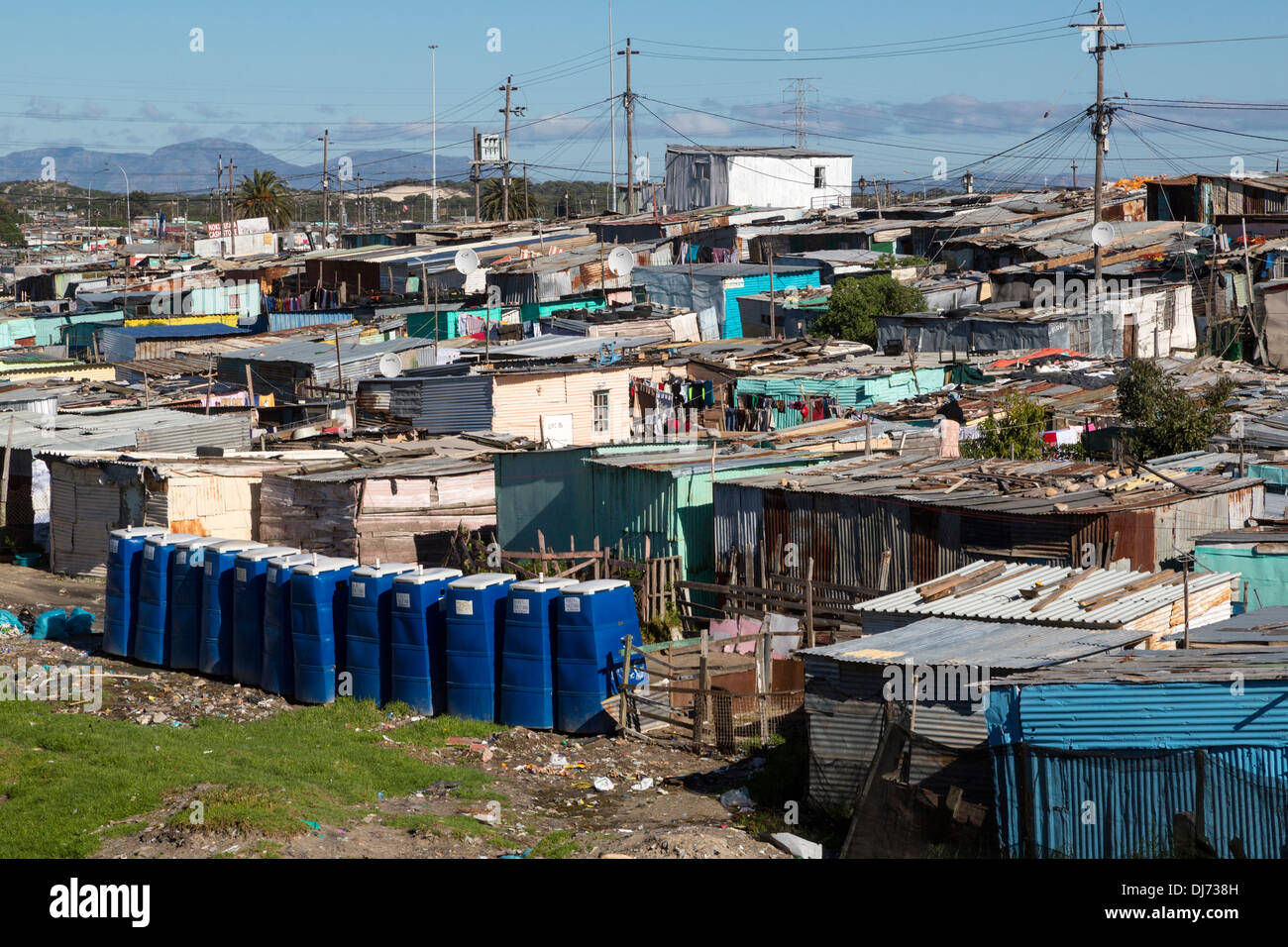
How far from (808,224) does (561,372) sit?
30.5 m

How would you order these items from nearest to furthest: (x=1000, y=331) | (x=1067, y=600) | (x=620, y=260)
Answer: (x=1067, y=600) < (x=1000, y=331) < (x=620, y=260)

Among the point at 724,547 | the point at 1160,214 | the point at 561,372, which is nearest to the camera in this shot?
the point at 724,547

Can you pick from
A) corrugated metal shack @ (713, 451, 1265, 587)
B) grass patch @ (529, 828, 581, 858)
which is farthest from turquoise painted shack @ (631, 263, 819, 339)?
grass patch @ (529, 828, 581, 858)

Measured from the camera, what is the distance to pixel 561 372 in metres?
27.1

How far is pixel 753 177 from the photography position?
6600 centimetres

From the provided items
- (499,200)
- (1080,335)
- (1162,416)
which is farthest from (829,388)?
(499,200)

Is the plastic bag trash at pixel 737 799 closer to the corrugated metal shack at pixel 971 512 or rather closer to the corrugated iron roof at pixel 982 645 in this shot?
the corrugated iron roof at pixel 982 645

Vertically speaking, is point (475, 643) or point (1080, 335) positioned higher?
point (1080, 335)

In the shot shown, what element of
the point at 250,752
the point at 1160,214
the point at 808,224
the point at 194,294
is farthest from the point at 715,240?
the point at 250,752

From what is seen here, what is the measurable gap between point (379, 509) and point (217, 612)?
474 centimetres

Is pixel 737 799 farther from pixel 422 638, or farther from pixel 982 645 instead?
pixel 422 638

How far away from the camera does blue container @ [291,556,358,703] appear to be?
14719mm

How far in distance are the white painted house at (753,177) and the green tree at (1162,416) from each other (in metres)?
44.0
